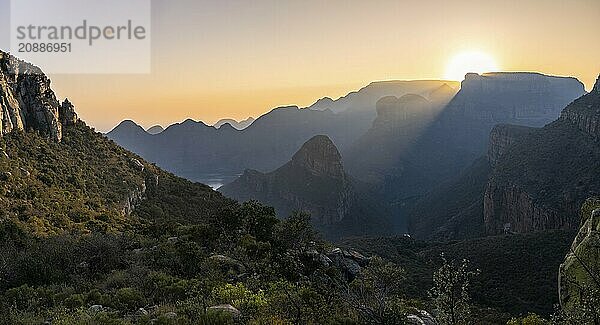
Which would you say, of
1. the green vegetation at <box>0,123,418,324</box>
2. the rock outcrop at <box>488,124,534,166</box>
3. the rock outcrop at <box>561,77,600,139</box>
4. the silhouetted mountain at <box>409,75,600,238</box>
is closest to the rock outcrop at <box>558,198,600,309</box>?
the green vegetation at <box>0,123,418,324</box>

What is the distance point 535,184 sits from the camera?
3327 inches

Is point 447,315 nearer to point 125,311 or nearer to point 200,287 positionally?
point 200,287

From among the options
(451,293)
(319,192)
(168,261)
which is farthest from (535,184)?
(451,293)

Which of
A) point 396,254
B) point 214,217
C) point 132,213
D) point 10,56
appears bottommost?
point 396,254

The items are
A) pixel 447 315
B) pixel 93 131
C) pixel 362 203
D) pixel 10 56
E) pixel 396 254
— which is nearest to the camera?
pixel 447 315

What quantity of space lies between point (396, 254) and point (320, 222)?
66.6m

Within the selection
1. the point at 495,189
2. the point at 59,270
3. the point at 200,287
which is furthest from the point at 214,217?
the point at 495,189

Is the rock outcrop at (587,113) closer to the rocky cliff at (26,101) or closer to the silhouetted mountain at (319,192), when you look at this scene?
the silhouetted mountain at (319,192)

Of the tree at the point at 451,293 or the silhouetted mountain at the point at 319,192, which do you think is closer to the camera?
the tree at the point at 451,293

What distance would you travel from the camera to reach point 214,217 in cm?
2383

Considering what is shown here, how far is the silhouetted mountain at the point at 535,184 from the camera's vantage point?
72688 mm

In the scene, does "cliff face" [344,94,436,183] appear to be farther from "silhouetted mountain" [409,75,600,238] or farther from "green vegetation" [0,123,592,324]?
"green vegetation" [0,123,592,324]

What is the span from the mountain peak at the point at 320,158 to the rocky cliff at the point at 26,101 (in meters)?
94.3

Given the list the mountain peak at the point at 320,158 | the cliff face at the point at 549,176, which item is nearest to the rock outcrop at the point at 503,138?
the cliff face at the point at 549,176
